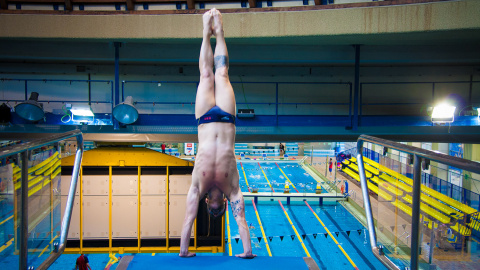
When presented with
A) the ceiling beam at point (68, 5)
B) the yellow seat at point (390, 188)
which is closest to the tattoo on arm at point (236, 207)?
the yellow seat at point (390, 188)

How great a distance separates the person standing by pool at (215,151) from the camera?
8.99 ft

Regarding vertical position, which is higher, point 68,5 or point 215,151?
point 68,5

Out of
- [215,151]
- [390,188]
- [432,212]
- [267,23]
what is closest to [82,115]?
[267,23]

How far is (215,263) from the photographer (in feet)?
8.54

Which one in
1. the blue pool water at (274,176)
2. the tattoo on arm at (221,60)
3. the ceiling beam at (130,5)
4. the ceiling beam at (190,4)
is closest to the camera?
the tattoo on arm at (221,60)

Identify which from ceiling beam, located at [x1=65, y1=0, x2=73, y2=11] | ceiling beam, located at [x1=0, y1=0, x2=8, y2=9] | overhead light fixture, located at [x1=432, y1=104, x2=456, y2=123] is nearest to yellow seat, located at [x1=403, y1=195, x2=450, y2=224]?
overhead light fixture, located at [x1=432, y1=104, x2=456, y2=123]

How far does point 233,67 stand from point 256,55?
3.18 feet

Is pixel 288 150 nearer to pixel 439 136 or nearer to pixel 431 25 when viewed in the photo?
pixel 439 136

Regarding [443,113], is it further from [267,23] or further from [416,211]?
[416,211]

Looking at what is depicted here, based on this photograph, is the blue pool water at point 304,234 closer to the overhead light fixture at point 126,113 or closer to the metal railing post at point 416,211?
the overhead light fixture at point 126,113

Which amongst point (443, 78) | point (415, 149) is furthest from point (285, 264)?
point (443, 78)

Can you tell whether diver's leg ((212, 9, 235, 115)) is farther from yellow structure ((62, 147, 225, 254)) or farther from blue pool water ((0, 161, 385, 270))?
blue pool water ((0, 161, 385, 270))

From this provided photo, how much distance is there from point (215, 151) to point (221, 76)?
77 cm

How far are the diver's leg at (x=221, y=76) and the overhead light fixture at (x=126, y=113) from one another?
3.22 meters
